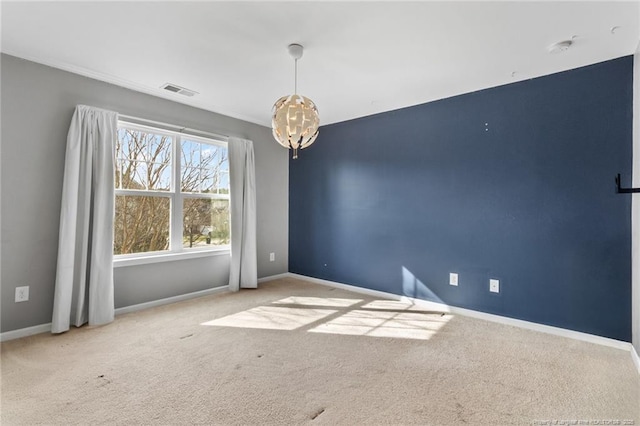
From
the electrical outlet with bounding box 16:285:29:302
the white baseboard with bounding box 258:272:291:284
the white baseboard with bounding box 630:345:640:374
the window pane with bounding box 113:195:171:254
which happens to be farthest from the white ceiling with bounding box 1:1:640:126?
the white baseboard with bounding box 258:272:291:284

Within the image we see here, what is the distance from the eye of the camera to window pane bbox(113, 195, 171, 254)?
3342 millimetres

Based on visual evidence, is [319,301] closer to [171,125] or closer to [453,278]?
[453,278]

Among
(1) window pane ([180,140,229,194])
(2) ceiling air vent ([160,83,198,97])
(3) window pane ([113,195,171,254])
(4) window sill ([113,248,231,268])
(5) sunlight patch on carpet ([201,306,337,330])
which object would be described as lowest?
(5) sunlight patch on carpet ([201,306,337,330])

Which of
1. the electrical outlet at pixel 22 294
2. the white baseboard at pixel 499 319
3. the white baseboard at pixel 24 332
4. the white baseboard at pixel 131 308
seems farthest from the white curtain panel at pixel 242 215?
the electrical outlet at pixel 22 294

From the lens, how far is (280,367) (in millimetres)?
2193

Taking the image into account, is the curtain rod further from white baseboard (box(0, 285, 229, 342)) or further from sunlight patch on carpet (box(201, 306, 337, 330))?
sunlight patch on carpet (box(201, 306, 337, 330))

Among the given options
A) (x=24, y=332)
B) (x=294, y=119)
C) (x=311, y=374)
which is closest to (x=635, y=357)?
(x=311, y=374)

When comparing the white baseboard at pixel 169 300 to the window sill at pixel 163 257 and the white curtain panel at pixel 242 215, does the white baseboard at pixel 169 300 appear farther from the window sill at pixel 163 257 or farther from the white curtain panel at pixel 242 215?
the window sill at pixel 163 257

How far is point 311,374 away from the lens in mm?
2104

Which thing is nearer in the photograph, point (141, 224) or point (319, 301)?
point (141, 224)

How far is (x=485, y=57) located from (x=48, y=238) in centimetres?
411

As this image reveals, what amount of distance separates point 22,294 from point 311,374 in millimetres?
2576

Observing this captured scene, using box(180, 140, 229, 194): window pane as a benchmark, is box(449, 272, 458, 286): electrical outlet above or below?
below

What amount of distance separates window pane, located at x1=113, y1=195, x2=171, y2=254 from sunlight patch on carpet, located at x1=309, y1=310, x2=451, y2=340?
2125 mm
